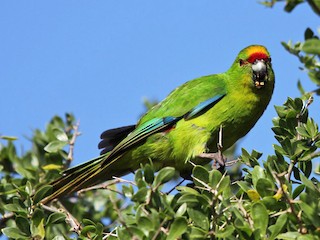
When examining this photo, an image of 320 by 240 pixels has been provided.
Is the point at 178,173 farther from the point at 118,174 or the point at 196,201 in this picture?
the point at 196,201

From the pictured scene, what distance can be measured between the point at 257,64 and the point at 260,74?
104 millimetres

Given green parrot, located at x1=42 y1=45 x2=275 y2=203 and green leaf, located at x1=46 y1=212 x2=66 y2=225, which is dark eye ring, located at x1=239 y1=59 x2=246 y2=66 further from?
green leaf, located at x1=46 y1=212 x2=66 y2=225

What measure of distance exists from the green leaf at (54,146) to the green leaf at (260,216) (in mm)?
2274

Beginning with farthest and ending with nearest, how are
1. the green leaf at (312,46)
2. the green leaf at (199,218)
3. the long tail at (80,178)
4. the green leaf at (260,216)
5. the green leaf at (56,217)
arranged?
the long tail at (80,178)
the green leaf at (56,217)
the green leaf at (199,218)
the green leaf at (260,216)
the green leaf at (312,46)

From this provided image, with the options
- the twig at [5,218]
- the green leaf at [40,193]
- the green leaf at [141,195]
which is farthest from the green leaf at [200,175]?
the twig at [5,218]

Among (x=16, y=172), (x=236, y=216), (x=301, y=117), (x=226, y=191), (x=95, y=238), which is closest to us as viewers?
(x=236, y=216)

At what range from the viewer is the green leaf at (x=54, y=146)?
4.62 metres

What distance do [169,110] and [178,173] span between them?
502 millimetres

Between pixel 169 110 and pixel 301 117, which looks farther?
pixel 169 110

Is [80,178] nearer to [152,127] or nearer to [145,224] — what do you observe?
[152,127]

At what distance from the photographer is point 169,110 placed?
4.90 meters

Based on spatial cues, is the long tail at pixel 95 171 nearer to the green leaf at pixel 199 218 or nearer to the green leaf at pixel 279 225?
the green leaf at pixel 199 218

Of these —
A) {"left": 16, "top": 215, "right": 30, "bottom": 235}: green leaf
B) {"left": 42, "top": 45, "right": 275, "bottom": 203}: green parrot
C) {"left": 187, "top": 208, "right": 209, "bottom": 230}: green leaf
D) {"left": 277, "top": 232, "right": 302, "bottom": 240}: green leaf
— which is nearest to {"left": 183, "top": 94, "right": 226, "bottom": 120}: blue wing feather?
{"left": 42, "top": 45, "right": 275, "bottom": 203}: green parrot

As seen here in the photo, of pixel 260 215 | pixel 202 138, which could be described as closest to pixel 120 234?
pixel 260 215
